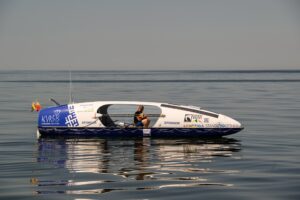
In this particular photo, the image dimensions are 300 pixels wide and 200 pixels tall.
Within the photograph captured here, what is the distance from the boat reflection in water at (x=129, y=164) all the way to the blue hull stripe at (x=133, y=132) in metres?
0.40

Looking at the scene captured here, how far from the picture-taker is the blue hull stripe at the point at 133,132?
27781mm

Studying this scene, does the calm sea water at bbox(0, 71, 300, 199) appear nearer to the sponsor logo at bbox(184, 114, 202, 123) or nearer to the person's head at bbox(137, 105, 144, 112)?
the sponsor logo at bbox(184, 114, 202, 123)

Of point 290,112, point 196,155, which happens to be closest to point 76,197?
point 196,155

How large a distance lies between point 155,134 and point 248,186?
495 inches

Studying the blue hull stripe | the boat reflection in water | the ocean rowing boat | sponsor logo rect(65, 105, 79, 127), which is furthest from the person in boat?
sponsor logo rect(65, 105, 79, 127)

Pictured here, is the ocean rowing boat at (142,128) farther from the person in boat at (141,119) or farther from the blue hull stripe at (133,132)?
the person in boat at (141,119)

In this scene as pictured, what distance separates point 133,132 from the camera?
28141 millimetres

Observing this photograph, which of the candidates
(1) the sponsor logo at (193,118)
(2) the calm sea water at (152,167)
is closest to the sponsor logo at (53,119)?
(2) the calm sea water at (152,167)

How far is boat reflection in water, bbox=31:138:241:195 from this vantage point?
1617 centimetres

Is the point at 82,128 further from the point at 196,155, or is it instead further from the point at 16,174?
the point at 16,174

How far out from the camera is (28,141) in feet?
89.2

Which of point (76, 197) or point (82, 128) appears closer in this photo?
point (76, 197)

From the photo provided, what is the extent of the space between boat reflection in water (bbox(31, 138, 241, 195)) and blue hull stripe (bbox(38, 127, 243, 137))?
403 millimetres

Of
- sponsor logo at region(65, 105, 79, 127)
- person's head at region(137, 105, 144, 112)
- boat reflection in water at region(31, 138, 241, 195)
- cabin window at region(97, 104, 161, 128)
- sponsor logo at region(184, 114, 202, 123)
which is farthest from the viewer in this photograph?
cabin window at region(97, 104, 161, 128)
